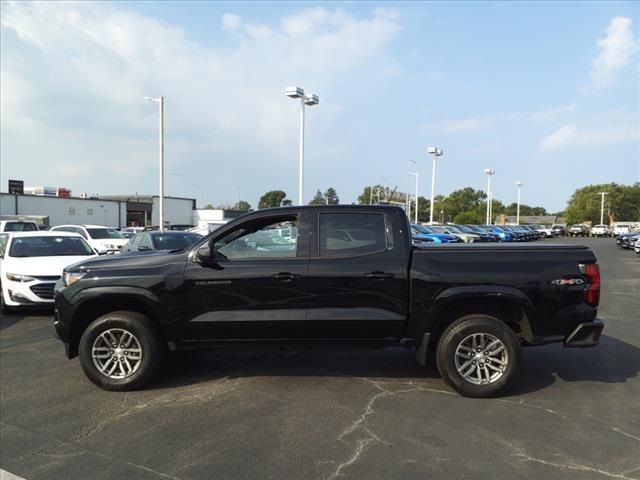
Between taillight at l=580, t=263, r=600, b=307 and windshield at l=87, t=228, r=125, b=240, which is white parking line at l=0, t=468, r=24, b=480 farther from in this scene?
windshield at l=87, t=228, r=125, b=240

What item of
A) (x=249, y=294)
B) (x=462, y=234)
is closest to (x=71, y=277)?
(x=249, y=294)

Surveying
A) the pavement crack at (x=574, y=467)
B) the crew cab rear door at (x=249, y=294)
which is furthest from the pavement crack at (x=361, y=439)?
the pavement crack at (x=574, y=467)

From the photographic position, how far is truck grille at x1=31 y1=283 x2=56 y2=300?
8.70 m

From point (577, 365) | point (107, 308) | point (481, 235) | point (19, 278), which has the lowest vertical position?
point (577, 365)

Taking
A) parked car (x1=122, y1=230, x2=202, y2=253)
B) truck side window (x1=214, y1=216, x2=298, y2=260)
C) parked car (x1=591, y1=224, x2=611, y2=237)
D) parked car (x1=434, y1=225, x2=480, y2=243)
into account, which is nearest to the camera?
truck side window (x1=214, y1=216, x2=298, y2=260)

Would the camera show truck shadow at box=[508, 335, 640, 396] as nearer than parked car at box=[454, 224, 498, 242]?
Yes

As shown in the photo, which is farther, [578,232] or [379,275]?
[578,232]

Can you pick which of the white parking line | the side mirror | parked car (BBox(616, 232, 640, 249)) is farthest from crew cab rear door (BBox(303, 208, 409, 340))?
parked car (BBox(616, 232, 640, 249))

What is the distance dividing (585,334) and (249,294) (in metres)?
3.36

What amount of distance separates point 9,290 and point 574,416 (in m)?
8.98

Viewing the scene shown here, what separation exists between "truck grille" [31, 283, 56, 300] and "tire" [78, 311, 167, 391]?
4283mm

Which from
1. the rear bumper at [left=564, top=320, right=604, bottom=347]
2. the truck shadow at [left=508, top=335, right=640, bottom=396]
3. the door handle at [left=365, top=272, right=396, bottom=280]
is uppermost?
the door handle at [left=365, top=272, right=396, bottom=280]

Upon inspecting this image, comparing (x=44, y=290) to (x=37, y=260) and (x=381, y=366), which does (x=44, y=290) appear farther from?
(x=381, y=366)

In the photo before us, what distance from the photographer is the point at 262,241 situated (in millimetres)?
5094
